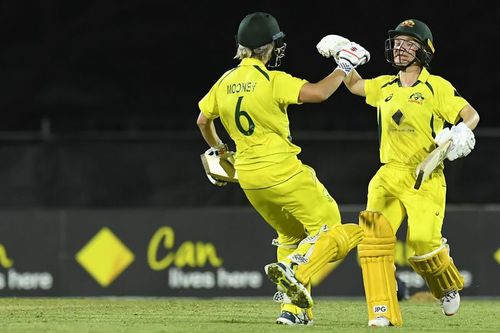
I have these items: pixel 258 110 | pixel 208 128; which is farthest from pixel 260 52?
pixel 208 128

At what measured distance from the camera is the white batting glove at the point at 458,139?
762 centimetres

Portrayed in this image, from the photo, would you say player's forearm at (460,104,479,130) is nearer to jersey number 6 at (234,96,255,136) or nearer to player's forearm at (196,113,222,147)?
jersey number 6 at (234,96,255,136)

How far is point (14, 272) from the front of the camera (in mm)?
11688

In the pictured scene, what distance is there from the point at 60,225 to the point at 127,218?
1.90 ft

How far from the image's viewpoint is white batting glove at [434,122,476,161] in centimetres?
762

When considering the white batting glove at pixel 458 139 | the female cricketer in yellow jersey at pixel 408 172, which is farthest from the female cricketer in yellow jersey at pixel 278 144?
the white batting glove at pixel 458 139

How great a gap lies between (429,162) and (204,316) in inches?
73.4

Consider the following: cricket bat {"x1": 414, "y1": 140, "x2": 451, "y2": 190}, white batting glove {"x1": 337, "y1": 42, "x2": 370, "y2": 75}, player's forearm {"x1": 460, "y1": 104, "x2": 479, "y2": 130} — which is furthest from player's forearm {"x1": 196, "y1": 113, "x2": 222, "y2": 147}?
player's forearm {"x1": 460, "y1": 104, "x2": 479, "y2": 130}

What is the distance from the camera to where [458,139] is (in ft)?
25.0

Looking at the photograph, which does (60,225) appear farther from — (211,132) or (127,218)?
(211,132)

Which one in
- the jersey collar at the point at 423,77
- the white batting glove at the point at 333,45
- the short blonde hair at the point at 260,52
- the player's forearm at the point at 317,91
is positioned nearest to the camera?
the player's forearm at the point at 317,91

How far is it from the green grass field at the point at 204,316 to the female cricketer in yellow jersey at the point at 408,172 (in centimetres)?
29

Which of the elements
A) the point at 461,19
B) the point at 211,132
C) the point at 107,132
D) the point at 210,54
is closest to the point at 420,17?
the point at 461,19

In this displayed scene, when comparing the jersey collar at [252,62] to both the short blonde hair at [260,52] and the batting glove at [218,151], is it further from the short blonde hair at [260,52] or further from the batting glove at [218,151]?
the batting glove at [218,151]
